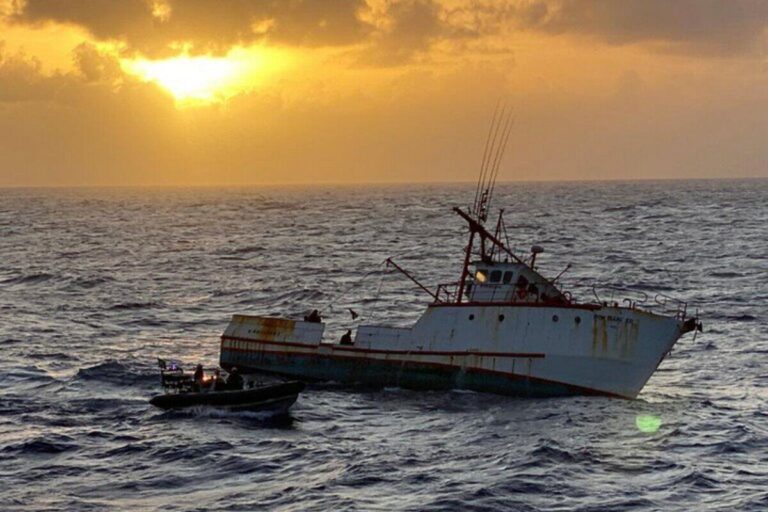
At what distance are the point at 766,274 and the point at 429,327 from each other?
1901 inches

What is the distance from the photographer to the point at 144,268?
99.9 metres

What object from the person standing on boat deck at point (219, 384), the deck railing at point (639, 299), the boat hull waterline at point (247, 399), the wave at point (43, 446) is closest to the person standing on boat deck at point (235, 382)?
the person standing on boat deck at point (219, 384)

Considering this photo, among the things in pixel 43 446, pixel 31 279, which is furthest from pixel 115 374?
pixel 31 279

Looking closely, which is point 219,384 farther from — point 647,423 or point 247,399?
point 647,423

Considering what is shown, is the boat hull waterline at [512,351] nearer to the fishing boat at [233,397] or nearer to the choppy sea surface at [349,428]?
the choppy sea surface at [349,428]

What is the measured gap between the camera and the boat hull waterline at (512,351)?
39719 mm

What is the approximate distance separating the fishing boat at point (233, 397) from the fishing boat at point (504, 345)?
6241 mm

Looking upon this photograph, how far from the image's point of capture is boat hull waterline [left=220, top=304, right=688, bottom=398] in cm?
3972

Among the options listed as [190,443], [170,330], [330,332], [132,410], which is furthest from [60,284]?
[190,443]

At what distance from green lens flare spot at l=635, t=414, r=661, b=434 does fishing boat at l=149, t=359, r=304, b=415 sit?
485 inches

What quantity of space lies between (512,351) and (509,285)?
2938mm

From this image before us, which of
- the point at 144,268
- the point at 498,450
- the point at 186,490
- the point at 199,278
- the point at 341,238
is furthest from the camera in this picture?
the point at 341,238

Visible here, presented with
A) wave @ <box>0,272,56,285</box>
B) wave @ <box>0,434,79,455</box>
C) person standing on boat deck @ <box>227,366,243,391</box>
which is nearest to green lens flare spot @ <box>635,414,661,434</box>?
person standing on boat deck @ <box>227,366,243,391</box>

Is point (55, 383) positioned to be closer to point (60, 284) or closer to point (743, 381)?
point (743, 381)
